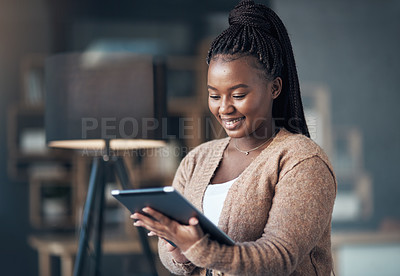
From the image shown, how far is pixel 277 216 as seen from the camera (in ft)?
3.54

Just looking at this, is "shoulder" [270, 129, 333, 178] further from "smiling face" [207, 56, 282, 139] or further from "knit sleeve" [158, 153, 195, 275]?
"knit sleeve" [158, 153, 195, 275]

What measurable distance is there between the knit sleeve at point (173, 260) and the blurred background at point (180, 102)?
2156mm

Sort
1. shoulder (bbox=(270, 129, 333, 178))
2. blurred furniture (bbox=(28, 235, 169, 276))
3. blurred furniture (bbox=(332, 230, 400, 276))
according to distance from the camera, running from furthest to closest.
Result: 1. blurred furniture (bbox=(332, 230, 400, 276))
2. blurred furniture (bbox=(28, 235, 169, 276))
3. shoulder (bbox=(270, 129, 333, 178))

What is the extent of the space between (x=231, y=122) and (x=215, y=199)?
196mm

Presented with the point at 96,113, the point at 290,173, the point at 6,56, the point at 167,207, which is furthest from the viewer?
the point at 6,56

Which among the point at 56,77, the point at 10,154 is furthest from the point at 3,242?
the point at 56,77

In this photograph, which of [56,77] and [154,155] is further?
[154,155]

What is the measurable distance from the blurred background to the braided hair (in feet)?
7.50

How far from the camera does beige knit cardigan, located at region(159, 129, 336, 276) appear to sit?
1012mm

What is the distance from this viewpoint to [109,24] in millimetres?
4250

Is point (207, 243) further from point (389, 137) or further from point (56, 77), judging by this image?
point (389, 137)

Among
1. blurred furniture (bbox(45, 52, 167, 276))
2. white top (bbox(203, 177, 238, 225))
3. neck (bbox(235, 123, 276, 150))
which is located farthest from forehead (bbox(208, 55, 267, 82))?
blurred furniture (bbox(45, 52, 167, 276))

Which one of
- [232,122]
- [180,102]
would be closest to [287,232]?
[232,122]

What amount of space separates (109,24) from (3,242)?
194cm
